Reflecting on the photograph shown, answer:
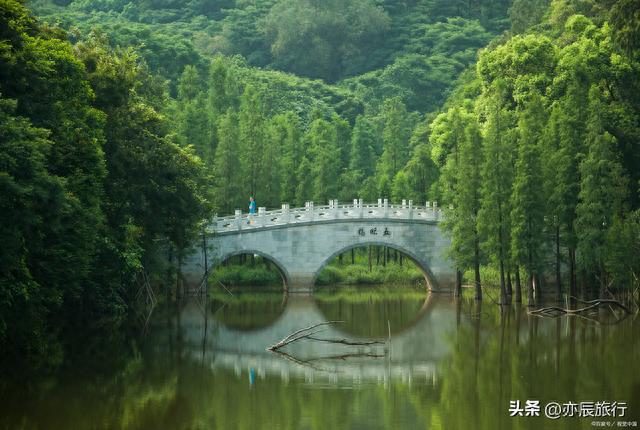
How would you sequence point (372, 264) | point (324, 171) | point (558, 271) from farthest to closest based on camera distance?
1. point (372, 264)
2. point (324, 171)
3. point (558, 271)

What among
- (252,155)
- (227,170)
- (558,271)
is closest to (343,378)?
(558,271)

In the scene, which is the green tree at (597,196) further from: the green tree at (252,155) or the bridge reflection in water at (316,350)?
the green tree at (252,155)

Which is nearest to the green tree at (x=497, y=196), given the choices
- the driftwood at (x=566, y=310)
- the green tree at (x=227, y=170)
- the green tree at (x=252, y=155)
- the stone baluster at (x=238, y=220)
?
the driftwood at (x=566, y=310)

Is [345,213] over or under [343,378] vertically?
over

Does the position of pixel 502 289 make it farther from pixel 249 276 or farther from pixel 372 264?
pixel 372 264

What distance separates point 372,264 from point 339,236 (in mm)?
8165

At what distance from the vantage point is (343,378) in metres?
22.2

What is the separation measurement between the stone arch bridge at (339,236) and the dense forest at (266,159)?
1.61 metres

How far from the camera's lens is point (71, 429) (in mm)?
17281

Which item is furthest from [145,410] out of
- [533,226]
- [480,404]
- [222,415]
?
[533,226]

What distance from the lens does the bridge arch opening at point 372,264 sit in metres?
44.6

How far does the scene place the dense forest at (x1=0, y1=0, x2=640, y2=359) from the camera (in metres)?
24.0

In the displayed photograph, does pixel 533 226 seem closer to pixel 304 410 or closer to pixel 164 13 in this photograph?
pixel 304 410

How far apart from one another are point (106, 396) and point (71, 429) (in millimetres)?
2813
